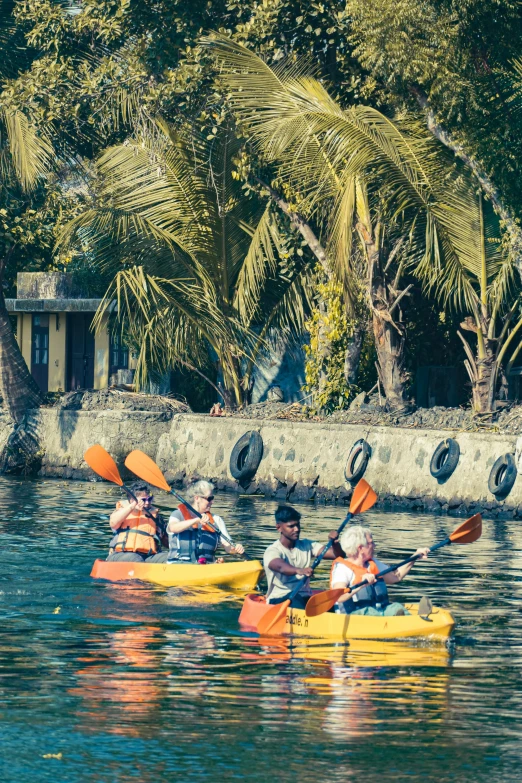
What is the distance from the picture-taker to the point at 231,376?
2766cm

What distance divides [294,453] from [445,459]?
10.7 feet

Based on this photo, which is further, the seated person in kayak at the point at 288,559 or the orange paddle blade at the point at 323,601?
the seated person in kayak at the point at 288,559

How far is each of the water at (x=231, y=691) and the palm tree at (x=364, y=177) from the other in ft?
26.0

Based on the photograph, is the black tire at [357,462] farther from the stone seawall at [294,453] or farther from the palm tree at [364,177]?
the palm tree at [364,177]

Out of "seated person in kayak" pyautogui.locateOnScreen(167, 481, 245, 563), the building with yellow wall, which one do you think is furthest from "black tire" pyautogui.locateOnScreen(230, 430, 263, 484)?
the building with yellow wall

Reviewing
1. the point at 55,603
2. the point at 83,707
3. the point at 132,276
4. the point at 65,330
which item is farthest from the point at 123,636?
the point at 65,330

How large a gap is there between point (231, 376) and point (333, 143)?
5923mm

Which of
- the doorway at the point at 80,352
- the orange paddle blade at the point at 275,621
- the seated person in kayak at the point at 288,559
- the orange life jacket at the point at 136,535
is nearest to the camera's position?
the orange paddle blade at the point at 275,621

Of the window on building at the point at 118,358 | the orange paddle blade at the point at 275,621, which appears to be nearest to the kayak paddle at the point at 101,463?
the orange paddle blade at the point at 275,621

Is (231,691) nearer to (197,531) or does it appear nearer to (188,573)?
(188,573)

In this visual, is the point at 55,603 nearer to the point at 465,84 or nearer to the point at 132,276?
the point at 465,84

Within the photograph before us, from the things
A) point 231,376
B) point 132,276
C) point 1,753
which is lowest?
point 1,753

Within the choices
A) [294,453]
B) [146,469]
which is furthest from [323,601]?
[294,453]

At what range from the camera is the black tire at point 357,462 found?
2364 centimetres
